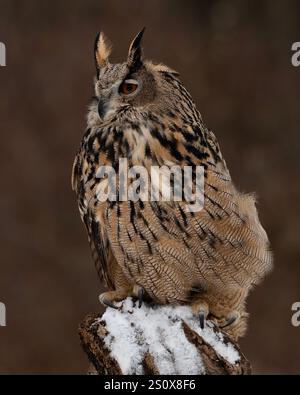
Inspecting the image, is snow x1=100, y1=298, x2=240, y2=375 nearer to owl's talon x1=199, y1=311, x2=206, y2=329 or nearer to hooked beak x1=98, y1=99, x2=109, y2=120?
owl's talon x1=199, y1=311, x2=206, y2=329

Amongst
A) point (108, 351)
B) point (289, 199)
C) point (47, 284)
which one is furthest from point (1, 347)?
point (108, 351)

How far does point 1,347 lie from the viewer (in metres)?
5.22

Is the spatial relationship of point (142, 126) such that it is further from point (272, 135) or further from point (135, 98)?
point (272, 135)

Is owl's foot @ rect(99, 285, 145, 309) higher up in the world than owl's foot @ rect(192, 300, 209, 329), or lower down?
higher up

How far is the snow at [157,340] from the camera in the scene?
2395mm

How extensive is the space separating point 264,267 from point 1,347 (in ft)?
9.71

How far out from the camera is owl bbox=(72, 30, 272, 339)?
2500 millimetres
